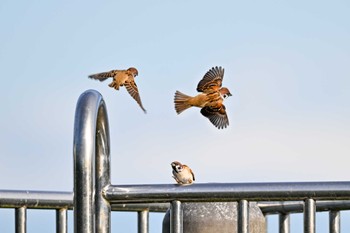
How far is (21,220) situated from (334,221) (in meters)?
1.59

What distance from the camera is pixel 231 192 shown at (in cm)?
423

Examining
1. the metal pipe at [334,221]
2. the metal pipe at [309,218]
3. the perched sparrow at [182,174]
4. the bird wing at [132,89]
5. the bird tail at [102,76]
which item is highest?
the bird tail at [102,76]

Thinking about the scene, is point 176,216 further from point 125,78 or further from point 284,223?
point 125,78

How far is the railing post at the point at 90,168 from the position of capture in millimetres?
4281

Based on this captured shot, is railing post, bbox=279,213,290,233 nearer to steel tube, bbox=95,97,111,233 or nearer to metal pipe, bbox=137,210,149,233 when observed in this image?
metal pipe, bbox=137,210,149,233

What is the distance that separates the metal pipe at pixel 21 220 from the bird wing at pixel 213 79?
353 cm

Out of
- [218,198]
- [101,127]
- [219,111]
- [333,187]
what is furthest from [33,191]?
[219,111]

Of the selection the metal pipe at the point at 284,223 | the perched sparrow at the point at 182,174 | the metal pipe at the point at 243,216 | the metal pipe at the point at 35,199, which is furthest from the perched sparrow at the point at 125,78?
the metal pipe at the point at 243,216

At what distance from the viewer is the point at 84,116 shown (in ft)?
14.2

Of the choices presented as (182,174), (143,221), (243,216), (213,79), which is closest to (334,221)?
(182,174)

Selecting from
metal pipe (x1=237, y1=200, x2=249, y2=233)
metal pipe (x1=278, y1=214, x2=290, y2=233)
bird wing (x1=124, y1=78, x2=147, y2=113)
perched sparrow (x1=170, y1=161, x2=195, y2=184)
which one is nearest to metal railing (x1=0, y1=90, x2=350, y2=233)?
metal pipe (x1=237, y1=200, x2=249, y2=233)

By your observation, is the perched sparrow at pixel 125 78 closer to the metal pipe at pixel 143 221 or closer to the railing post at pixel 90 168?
the metal pipe at pixel 143 221

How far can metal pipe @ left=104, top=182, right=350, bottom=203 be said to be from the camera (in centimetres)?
415

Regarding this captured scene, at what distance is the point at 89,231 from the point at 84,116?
47 centimetres
